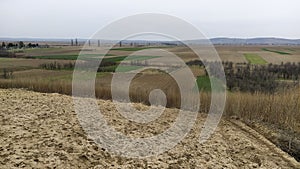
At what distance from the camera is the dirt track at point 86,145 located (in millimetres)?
5621

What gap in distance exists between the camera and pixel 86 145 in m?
6.44

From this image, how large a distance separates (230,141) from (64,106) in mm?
4615

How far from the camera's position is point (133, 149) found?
266 inches

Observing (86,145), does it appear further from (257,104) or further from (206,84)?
(206,84)

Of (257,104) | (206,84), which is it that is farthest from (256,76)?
(257,104)

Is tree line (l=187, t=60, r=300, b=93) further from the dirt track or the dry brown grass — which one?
the dirt track

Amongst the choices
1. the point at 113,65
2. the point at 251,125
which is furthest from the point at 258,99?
the point at 113,65

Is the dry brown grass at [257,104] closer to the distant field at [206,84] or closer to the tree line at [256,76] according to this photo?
the distant field at [206,84]

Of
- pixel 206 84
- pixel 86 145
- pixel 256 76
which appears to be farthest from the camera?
pixel 256 76

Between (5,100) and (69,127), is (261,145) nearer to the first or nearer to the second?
(69,127)

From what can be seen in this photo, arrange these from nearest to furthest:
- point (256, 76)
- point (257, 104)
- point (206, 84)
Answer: point (257, 104) → point (206, 84) → point (256, 76)

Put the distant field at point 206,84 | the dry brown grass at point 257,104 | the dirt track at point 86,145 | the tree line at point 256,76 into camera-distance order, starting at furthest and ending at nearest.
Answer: the tree line at point 256,76 < the distant field at point 206,84 < the dry brown grass at point 257,104 < the dirt track at point 86,145

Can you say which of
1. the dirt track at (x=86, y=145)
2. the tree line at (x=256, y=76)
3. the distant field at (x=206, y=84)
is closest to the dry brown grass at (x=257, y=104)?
the dirt track at (x=86, y=145)

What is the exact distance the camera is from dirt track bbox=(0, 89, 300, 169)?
562 cm
